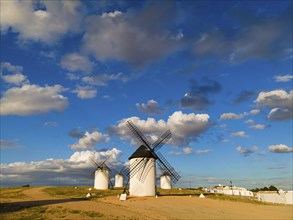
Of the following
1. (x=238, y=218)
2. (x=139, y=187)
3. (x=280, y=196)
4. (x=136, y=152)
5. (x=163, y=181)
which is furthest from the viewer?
(x=163, y=181)

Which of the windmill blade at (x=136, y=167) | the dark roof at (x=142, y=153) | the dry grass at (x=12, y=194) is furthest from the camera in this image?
the dry grass at (x=12, y=194)

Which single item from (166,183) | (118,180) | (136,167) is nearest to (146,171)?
(136,167)

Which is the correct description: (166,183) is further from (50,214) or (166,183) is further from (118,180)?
(50,214)

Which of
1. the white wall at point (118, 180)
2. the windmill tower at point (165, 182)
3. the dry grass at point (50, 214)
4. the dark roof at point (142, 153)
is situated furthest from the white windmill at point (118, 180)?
the dry grass at point (50, 214)

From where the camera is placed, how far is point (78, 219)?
21.8m

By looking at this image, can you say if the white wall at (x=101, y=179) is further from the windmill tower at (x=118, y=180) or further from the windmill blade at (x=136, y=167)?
the windmill blade at (x=136, y=167)

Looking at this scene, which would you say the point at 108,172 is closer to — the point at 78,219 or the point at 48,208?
the point at 48,208

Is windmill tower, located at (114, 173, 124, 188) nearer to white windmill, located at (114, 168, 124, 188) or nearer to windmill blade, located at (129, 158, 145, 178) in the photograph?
white windmill, located at (114, 168, 124, 188)

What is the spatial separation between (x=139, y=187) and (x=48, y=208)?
639 inches

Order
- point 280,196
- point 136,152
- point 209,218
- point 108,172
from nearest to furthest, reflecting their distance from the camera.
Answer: point 209,218 < point 136,152 < point 280,196 < point 108,172

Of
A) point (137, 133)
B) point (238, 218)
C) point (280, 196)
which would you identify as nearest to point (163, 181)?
point (280, 196)

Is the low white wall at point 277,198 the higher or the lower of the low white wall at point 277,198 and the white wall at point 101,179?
the lower

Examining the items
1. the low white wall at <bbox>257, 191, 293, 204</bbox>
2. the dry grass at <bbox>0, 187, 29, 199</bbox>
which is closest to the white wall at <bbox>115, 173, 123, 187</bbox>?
the dry grass at <bbox>0, 187, 29, 199</bbox>

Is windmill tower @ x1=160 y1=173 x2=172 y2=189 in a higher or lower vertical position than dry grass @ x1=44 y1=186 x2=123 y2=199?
higher
